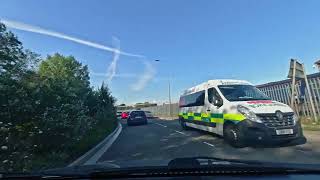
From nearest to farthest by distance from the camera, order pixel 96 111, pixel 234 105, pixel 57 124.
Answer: pixel 57 124
pixel 234 105
pixel 96 111

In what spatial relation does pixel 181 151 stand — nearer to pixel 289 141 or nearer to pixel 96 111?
pixel 289 141

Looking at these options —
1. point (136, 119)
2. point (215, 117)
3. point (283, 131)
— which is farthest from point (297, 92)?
point (136, 119)

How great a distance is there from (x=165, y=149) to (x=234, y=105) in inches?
106

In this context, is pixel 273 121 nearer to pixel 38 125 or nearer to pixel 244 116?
pixel 244 116

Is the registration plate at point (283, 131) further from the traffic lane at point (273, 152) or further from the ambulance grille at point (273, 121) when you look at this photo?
the traffic lane at point (273, 152)

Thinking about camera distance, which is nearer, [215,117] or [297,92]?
[215,117]

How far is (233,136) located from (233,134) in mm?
64

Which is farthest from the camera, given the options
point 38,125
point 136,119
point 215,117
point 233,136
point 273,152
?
point 136,119

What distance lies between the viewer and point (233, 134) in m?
12.3

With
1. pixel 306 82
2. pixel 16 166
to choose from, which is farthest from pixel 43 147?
pixel 306 82

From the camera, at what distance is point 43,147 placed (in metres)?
11.3

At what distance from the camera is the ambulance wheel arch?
1195cm

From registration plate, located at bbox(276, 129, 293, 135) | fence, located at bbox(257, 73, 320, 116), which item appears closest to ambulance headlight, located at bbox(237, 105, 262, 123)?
registration plate, located at bbox(276, 129, 293, 135)

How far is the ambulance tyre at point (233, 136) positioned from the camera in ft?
39.2
